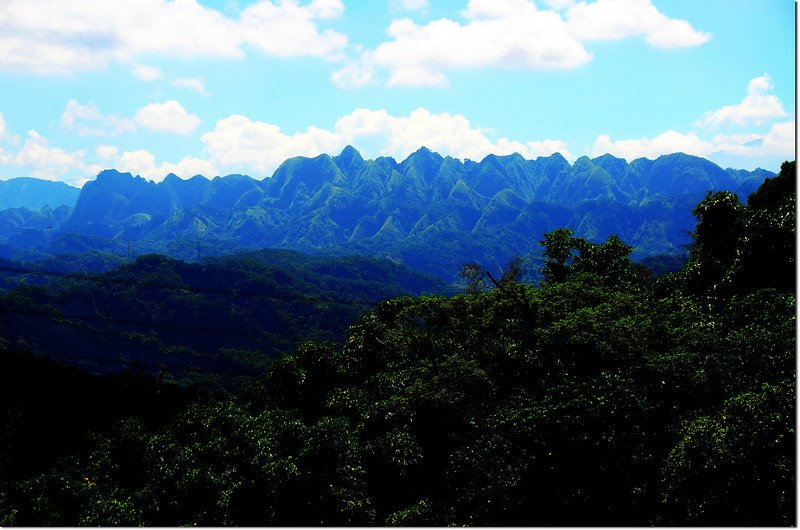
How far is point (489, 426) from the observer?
15578 millimetres

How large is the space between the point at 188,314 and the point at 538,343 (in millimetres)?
122849

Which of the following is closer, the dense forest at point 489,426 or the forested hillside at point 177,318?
the dense forest at point 489,426

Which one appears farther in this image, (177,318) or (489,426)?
(177,318)

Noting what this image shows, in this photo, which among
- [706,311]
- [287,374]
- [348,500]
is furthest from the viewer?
[287,374]

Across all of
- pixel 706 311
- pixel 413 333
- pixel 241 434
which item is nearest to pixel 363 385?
pixel 413 333

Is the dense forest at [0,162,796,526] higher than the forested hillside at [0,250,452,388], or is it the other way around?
the dense forest at [0,162,796,526]

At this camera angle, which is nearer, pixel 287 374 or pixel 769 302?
pixel 769 302

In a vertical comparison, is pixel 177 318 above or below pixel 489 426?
below

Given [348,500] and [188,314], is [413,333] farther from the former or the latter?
[188,314]

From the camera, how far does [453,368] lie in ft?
60.5

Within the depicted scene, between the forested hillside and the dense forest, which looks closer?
the dense forest

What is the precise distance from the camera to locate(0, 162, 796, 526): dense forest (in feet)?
42.9

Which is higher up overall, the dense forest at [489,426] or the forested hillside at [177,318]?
the dense forest at [489,426]

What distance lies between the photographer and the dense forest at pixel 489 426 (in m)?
13.1
